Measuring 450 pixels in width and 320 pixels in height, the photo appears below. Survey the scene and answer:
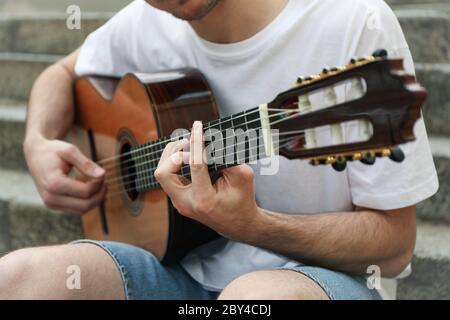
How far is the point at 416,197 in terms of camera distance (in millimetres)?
995

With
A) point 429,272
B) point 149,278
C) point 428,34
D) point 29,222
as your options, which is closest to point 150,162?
point 149,278

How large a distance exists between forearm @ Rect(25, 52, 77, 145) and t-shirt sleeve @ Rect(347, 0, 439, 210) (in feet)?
2.81

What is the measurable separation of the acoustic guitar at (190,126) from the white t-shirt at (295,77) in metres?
0.05

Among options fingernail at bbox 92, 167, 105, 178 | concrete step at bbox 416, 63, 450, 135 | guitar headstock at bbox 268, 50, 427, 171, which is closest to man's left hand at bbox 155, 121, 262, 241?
guitar headstock at bbox 268, 50, 427, 171

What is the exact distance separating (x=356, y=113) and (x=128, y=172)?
28.6 inches

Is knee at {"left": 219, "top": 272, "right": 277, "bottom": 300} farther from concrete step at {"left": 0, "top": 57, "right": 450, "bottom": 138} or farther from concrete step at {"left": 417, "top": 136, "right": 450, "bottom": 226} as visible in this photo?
concrete step at {"left": 0, "top": 57, "right": 450, "bottom": 138}

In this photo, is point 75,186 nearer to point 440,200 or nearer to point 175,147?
point 175,147

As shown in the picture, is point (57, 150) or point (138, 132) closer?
point (138, 132)

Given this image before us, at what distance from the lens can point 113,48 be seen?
58.0 inches

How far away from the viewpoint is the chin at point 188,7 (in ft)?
3.55

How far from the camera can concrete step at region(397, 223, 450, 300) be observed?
4.83 feet

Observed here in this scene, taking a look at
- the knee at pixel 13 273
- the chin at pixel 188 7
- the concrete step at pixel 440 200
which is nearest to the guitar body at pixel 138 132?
the chin at pixel 188 7

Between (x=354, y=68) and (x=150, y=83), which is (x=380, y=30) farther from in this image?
(x=150, y=83)

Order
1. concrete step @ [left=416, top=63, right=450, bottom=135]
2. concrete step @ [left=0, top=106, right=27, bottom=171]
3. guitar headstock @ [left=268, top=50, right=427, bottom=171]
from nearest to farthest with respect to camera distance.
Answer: guitar headstock @ [left=268, top=50, right=427, bottom=171] → concrete step @ [left=416, top=63, right=450, bottom=135] → concrete step @ [left=0, top=106, right=27, bottom=171]
